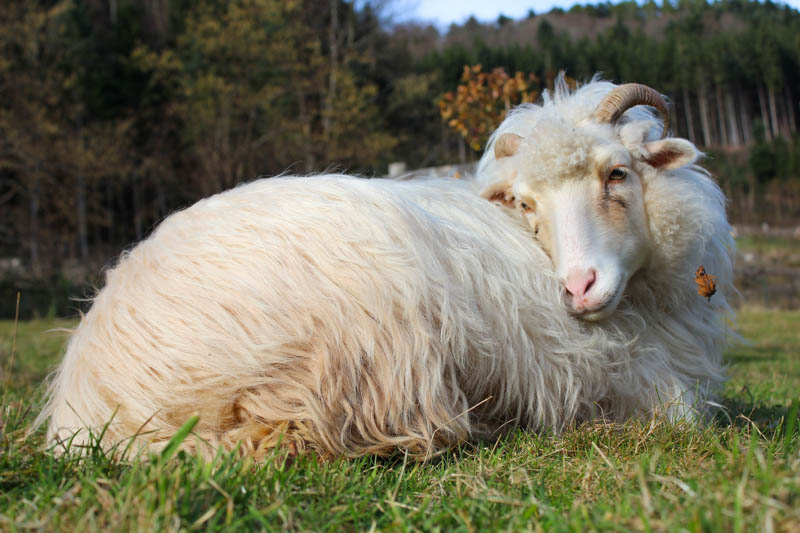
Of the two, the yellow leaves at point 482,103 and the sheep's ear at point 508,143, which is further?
the yellow leaves at point 482,103

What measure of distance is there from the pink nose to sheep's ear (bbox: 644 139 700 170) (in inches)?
31.8

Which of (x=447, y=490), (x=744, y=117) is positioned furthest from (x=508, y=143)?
(x=744, y=117)

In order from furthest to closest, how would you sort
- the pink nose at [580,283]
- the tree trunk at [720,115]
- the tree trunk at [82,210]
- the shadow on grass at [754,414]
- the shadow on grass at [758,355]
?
the tree trunk at [720,115], the tree trunk at [82,210], the shadow on grass at [758,355], the shadow on grass at [754,414], the pink nose at [580,283]

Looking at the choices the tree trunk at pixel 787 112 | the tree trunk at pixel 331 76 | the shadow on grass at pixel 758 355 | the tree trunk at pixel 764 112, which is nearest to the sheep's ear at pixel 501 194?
the shadow on grass at pixel 758 355

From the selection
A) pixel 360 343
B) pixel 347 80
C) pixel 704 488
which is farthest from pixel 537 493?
pixel 347 80

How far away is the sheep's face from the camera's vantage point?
2750 mm

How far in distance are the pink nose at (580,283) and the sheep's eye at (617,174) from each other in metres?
0.55

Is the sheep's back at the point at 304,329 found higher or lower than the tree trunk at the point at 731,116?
lower

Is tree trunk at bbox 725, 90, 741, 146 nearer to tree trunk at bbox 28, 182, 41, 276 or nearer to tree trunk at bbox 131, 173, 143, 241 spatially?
tree trunk at bbox 131, 173, 143, 241

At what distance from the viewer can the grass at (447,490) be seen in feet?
4.31

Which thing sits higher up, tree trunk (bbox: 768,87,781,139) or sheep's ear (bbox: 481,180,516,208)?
tree trunk (bbox: 768,87,781,139)

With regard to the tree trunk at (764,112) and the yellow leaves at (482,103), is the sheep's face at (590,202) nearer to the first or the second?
the yellow leaves at (482,103)

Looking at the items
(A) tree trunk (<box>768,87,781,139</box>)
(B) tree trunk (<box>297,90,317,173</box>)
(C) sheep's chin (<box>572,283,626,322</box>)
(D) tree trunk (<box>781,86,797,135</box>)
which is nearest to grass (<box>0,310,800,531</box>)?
(C) sheep's chin (<box>572,283,626,322</box>)

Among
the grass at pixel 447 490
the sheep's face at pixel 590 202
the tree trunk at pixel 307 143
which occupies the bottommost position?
the grass at pixel 447 490
